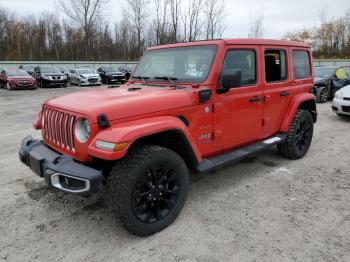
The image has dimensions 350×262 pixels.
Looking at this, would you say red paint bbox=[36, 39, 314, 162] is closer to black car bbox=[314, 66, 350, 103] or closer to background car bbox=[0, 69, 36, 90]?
black car bbox=[314, 66, 350, 103]

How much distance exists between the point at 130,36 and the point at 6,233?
49.4 meters

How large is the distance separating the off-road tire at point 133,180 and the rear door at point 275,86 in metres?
2.04

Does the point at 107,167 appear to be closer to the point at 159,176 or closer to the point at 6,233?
the point at 159,176

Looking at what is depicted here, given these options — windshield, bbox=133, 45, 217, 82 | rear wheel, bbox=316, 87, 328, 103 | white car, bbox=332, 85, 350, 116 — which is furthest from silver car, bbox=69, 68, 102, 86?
windshield, bbox=133, 45, 217, 82

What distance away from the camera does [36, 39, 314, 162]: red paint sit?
118 inches

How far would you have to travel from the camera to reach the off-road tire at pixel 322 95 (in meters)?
12.1

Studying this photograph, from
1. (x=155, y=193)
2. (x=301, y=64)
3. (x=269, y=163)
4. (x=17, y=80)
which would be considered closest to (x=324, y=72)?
(x=301, y=64)

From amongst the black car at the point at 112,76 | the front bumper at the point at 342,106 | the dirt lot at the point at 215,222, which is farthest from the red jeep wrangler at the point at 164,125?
the black car at the point at 112,76

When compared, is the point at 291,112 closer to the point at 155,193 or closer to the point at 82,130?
the point at 155,193

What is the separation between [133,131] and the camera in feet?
9.52

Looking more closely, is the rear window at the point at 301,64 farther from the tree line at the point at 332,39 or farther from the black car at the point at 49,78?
the tree line at the point at 332,39

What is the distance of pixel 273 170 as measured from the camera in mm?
5004

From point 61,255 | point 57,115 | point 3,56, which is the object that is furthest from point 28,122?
point 3,56

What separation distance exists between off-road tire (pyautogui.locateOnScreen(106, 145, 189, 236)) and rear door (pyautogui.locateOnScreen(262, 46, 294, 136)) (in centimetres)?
204
